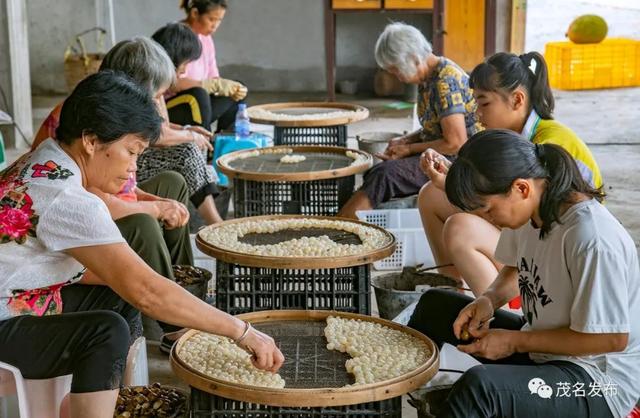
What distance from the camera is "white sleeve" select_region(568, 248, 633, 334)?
204 centimetres

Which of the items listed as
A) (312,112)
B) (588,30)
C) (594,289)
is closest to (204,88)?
(312,112)

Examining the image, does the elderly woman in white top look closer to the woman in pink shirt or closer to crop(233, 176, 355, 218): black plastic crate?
crop(233, 176, 355, 218): black plastic crate

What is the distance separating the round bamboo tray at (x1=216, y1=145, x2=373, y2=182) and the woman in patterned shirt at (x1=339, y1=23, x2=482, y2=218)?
191 mm

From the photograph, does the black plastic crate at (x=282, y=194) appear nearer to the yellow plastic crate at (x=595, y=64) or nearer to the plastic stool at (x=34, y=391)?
the plastic stool at (x=34, y=391)

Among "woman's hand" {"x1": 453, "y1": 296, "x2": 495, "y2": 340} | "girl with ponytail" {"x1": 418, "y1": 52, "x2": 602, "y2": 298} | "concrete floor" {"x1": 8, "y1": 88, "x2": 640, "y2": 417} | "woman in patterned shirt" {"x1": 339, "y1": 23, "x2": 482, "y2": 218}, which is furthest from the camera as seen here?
"concrete floor" {"x1": 8, "y1": 88, "x2": 640, "y2": 417}

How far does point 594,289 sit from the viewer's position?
204 cm

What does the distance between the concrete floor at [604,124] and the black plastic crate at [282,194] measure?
1704 mm

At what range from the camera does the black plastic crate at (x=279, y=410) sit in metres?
2.13

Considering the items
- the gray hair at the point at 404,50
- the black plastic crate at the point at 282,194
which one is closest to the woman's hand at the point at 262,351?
the black plastic crate at the point at 282,194

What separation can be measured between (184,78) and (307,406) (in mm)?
3641

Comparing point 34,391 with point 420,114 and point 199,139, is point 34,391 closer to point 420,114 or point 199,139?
point 199,139

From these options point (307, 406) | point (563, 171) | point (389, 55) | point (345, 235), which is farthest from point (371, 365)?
point (389, 55)

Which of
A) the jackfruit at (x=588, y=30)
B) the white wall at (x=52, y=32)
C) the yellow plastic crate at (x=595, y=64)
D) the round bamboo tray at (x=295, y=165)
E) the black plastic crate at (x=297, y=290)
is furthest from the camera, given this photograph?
the yellow plastic crate at (x=595, y=64)

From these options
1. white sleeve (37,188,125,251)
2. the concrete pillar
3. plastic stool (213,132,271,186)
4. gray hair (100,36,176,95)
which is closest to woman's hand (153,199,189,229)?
gray hair (100,36,176,95)
